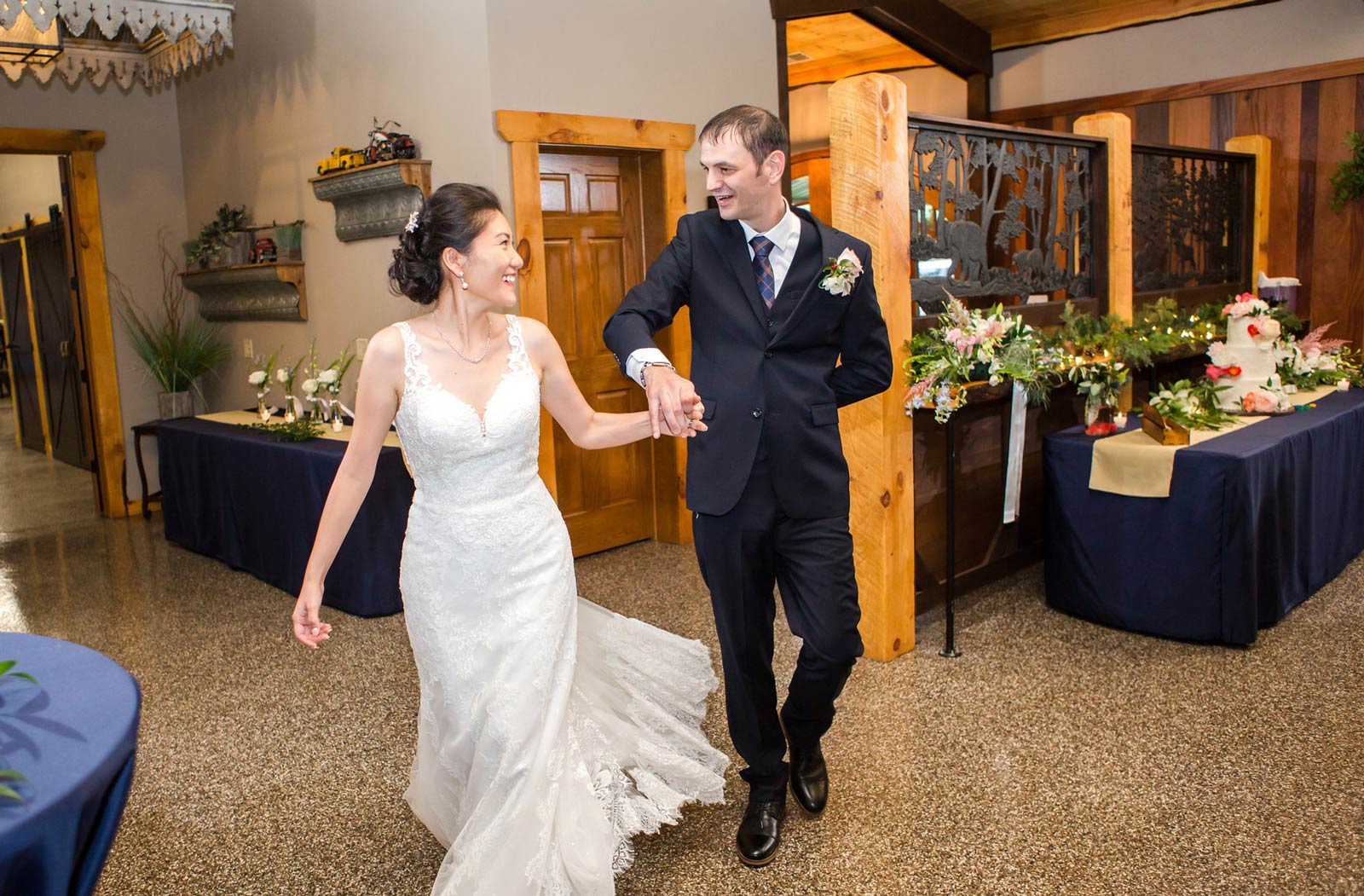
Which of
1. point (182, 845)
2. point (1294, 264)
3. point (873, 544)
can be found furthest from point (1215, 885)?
point (1294, 264)

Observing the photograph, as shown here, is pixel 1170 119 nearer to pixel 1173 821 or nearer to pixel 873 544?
pixel 873 544

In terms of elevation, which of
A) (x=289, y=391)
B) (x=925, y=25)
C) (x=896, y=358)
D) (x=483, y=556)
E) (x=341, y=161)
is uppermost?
(x=925, y=25)

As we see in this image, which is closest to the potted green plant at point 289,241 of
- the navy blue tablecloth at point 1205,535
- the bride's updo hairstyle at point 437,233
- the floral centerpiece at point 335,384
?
the floral centerpiece at point 335,384

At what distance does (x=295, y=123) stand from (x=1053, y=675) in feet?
16.8

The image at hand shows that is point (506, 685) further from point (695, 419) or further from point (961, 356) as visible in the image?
point (961, 356)

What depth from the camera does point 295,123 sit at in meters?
6.30

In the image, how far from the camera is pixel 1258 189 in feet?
22.5

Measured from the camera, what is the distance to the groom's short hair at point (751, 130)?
2451mm

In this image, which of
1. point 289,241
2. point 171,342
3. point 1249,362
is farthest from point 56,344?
point 1249,362

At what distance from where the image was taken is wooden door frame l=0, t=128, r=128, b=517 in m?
7.19

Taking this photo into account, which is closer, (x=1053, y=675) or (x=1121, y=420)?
(x=1053, y=675)

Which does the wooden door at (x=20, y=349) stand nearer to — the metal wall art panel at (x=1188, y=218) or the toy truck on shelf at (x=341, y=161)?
the toy truck on shelf at (x=341, y=161)

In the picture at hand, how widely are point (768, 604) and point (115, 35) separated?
18.0 feet

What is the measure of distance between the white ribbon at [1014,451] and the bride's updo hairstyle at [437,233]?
2374mm
